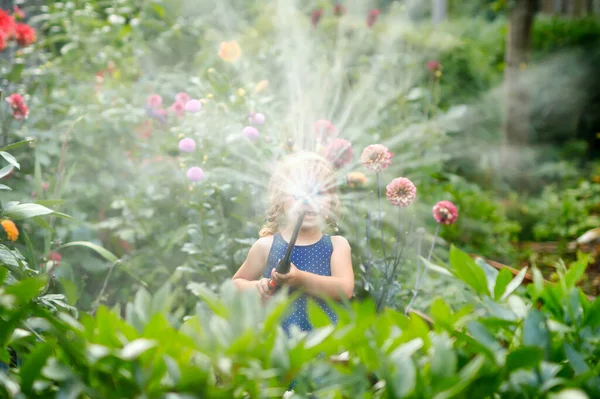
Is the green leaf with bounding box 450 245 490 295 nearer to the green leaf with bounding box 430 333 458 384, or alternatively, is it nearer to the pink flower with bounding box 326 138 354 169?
the green leaf with bounding box 430 333 458 384

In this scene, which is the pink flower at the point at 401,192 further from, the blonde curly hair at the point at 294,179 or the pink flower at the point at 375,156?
the blonde curly hair at the point at 294,179

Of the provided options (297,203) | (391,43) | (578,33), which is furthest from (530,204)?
(297,203)

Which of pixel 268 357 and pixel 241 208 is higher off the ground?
pixel 268 357

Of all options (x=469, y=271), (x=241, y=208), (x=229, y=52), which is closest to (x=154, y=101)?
(x=229, y=52)

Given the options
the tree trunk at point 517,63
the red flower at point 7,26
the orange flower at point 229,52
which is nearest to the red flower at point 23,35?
the red flower at point 7,26

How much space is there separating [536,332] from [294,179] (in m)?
0.78

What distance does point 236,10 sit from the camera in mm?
5762

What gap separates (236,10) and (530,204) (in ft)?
11.0

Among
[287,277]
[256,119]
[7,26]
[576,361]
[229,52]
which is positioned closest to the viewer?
[576,361]

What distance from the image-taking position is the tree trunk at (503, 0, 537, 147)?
5.03m

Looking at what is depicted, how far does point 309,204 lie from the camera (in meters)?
1.37

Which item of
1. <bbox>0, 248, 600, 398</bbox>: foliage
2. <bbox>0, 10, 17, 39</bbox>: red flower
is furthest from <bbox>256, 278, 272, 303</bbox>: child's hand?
<bbox>0, 10, 17, 39</bbox>: red flower

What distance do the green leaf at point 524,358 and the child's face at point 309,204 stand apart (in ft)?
2.07

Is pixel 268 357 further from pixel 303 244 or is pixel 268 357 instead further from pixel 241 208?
pixel 241 208
